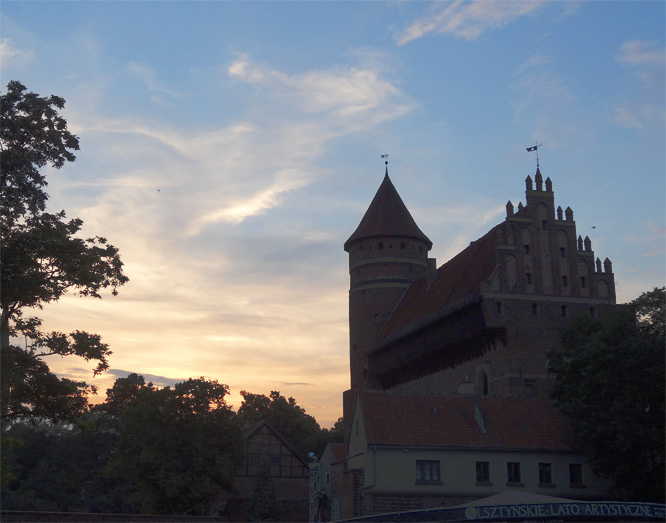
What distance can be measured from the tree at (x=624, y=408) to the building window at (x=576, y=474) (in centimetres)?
144

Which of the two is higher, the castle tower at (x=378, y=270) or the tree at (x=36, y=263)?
the castle tower at (x=378, y=270)

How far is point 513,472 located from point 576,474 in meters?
2.66

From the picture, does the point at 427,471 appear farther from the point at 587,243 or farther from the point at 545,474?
the point at 587,243

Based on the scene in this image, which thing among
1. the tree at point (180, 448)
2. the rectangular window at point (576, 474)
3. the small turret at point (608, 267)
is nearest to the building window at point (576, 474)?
the rectangular window at point (576, 474)

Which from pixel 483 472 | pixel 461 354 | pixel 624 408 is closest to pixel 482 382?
pixel 461 354

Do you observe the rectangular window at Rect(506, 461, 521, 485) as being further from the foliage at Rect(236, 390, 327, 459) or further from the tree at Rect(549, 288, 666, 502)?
the foliage at Rect(236, 390, 327, 459)

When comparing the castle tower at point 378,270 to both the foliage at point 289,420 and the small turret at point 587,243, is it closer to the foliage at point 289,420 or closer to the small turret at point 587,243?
the small turret at point 587,243

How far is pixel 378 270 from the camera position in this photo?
5356 centimetres

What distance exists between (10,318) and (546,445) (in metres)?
21.8

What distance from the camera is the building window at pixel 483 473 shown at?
30.5 m

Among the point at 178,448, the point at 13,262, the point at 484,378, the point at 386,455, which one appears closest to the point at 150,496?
the point at 178,448

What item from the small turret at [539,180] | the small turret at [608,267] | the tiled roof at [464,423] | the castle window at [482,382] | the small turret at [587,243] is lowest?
the tiled roof at [464,423]

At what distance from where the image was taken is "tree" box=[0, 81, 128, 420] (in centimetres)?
1786

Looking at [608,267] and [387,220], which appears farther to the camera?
[387,220]
